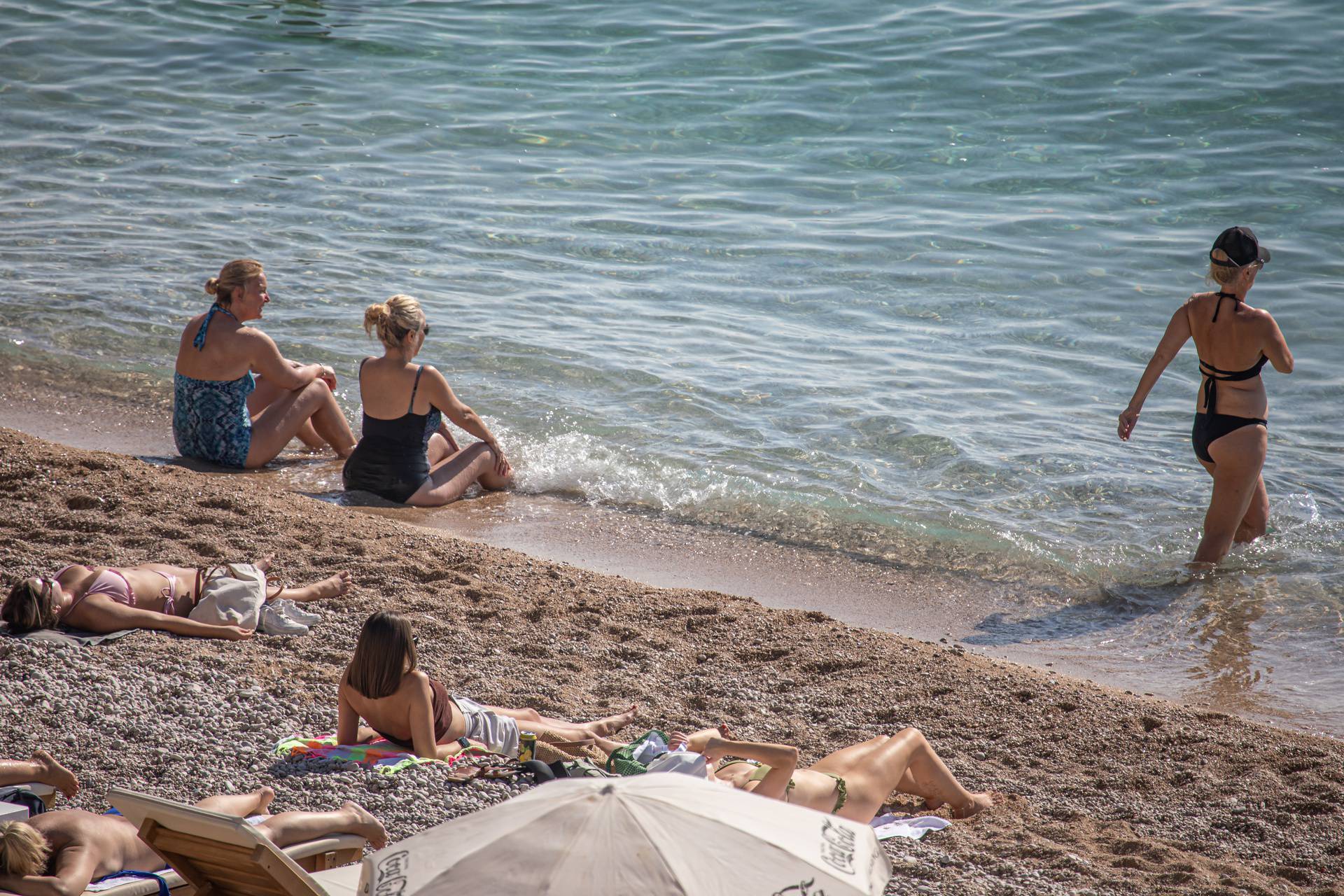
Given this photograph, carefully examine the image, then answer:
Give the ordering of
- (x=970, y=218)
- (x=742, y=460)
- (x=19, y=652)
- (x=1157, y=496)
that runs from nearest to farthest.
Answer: (x=19, y=652), (x=1157, y=496), (x=742, y=460), (x=970, y=218)

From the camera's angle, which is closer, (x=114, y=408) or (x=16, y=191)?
(x=114, y=408)

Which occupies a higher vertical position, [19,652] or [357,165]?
[357,165]

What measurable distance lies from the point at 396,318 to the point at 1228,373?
4862 millimetres

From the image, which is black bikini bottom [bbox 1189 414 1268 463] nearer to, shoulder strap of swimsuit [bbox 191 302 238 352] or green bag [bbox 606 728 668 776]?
green bag [bbox 606 728 668 776]

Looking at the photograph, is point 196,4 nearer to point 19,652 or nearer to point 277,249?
point 277,249

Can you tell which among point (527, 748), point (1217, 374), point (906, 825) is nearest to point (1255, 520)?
point (1217, 374)

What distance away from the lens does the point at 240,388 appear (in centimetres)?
765

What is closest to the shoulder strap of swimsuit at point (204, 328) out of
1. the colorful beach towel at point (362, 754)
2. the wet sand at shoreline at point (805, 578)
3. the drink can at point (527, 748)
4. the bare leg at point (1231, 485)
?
the wet sand at shoreline at point (805, 578)

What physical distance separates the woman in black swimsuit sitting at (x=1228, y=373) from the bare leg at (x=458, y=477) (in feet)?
13.0

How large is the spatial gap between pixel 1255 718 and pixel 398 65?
16.8 m

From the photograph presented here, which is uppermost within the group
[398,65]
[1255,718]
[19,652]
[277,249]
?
[398,65]

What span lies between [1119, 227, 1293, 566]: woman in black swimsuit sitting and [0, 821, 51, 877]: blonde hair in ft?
18.0

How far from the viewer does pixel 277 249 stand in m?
12.1

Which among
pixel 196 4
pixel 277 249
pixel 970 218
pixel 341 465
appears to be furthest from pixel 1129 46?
pixel 196 4
